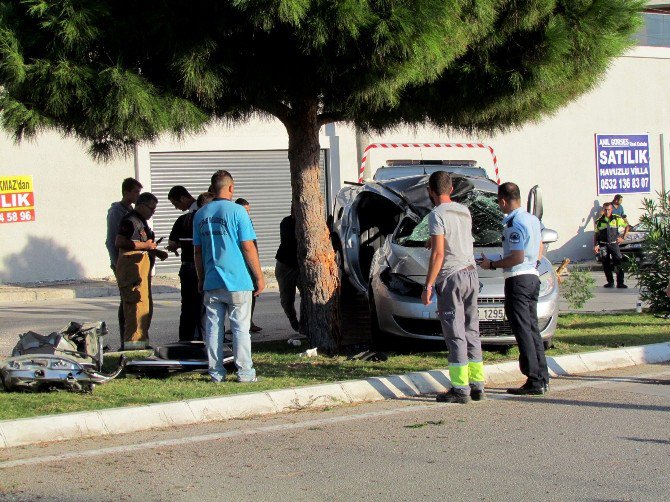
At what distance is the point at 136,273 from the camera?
10.5 meters

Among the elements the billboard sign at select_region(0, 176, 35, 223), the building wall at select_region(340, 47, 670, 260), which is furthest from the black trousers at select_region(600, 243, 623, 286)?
the billboard sign at select_region(0, 176, 35, 223)

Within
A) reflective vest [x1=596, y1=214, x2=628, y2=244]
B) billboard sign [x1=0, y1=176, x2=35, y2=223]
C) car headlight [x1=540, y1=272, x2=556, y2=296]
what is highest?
billboard sign [x1=0, y1=176, x2=35, y2=223]

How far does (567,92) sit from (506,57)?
36.9 inches

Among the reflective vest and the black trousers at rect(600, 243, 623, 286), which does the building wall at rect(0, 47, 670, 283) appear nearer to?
the reflective vest

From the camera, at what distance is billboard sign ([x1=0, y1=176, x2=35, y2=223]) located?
2184cm

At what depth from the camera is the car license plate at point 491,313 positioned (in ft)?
32.3

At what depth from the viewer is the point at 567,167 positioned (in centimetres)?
2794

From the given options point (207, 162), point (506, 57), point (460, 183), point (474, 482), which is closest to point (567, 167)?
point (207, 162)

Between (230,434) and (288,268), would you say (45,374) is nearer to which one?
(230,434)

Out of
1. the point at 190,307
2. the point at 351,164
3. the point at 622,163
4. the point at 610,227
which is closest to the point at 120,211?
the point at 190,307

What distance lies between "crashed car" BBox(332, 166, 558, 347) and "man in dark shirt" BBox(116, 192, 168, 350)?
7.77 ft

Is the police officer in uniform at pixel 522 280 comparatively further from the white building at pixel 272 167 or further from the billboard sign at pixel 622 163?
the billboard sign at pixel 622 163

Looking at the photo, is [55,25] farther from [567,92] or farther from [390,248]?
[567,92]

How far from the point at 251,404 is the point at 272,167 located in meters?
17.5
